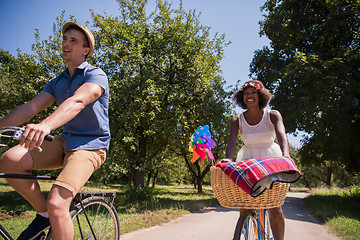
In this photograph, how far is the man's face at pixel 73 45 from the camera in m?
2.27

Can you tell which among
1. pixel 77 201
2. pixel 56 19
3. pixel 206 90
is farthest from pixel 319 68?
pixel 56 19

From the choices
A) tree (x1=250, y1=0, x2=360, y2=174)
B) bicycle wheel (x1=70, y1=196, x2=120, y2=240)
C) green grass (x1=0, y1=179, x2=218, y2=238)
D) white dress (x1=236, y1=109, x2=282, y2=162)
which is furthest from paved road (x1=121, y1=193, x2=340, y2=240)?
tree (x1=250, y1=0, x2=360, y2=174)

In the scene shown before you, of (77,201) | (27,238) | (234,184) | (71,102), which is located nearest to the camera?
(71,102)

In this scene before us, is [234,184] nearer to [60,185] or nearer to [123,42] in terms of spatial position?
[60,185]

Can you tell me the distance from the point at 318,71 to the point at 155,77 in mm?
6909

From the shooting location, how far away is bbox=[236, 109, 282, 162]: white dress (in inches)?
117

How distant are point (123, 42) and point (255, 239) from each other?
35.8 ft

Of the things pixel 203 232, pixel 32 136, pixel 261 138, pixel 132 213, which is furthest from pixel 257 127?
pixel 132 213

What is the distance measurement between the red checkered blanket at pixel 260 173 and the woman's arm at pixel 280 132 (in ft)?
1.47

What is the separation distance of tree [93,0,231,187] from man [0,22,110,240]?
7.83 m

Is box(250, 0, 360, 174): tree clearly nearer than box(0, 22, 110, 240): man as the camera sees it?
No

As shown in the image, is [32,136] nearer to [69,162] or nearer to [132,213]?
[69,162]

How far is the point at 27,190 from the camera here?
2.10 meters

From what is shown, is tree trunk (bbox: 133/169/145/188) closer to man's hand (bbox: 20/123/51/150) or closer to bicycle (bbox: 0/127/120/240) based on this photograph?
bicycle (bbox: 0/127/120/240)
